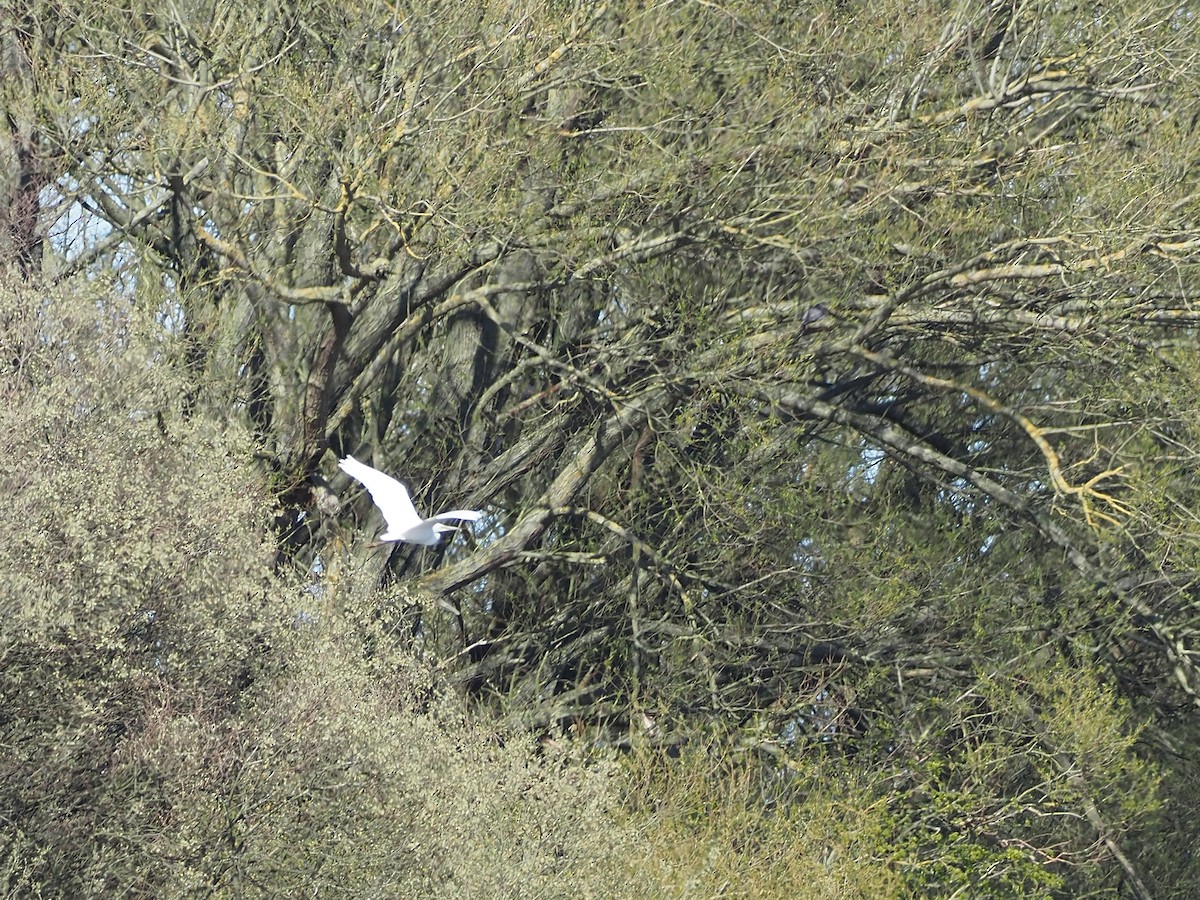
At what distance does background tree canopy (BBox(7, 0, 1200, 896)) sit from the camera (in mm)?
15984

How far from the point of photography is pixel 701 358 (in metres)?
17.4

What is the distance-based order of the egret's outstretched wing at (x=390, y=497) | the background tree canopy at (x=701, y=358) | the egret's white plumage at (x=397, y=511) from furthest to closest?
the background tree canopy at (x=701, y=358)
the egret's outstretched wing at (x=390, y=497)
the egret's white plumage at (x=397, y=511)

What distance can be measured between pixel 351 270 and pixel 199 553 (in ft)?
11.1

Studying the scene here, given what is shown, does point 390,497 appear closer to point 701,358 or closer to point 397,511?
point 397,511

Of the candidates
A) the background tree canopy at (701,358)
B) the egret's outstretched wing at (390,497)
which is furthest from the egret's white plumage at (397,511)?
the background tree canopy at (701,358)

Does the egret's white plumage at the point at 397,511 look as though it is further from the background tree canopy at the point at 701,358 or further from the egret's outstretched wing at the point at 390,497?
the background tree canopy at the point at 701,358

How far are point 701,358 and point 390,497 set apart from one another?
3.67 m

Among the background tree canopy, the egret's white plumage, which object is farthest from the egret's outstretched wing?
the background tree canopy

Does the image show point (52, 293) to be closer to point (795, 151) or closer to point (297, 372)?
point (297, 372)

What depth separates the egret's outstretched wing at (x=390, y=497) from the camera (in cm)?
1478

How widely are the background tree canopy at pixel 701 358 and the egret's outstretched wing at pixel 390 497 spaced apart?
71cm

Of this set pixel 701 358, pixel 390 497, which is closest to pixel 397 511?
pixel 390 497

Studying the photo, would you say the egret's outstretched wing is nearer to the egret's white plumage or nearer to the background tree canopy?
the egret's white plumage

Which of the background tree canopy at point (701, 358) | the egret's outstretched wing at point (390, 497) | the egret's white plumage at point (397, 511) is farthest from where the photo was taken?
the background tree canopy at point (701, 358)
